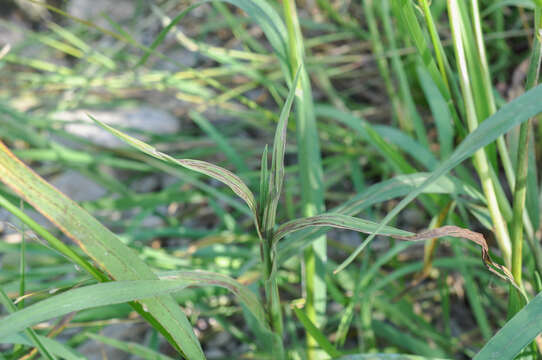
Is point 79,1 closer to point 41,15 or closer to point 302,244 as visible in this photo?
point 41,15

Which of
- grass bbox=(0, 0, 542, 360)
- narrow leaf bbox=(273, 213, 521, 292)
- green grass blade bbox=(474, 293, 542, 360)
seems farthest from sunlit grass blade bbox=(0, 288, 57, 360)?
green grass blade bbox=(474, 293, 542, 360)

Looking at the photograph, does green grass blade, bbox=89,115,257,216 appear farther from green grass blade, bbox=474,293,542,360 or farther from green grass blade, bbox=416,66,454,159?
green grass blade, bbox=416,66,454,159

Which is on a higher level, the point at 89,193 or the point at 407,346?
the point at 89,193

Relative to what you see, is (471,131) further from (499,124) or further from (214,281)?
(214,281)

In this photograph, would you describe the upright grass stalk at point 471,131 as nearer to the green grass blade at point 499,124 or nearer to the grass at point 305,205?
the grass at point 305,205

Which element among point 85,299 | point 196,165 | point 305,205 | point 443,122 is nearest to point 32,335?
point 85,299

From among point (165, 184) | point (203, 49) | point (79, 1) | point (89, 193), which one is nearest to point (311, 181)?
point (203, 49)

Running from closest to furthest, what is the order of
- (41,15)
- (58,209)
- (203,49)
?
(58,209) → (203,49) → (41,15)
